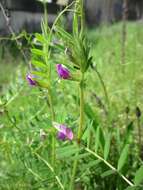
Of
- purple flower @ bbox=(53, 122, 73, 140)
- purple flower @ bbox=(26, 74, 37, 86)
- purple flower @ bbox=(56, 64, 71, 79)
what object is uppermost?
purple flower @ bbox=(56, 64, 71, 79)

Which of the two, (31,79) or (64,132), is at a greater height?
(31,79)

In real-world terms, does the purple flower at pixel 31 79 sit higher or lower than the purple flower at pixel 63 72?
lower

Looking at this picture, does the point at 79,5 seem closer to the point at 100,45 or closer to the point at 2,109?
the point at 2,109

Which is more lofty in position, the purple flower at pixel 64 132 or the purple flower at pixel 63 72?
the purple flower at pixel 63 72

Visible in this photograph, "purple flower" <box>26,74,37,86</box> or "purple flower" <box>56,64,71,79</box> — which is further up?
"purple flower" <box>56,64,71,79</box>

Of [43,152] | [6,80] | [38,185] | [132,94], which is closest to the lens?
[38,185]

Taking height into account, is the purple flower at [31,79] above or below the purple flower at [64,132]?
above

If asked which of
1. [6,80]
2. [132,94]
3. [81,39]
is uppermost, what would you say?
[81,39]

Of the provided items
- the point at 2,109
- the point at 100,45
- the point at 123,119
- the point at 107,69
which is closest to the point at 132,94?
the point at 123,119

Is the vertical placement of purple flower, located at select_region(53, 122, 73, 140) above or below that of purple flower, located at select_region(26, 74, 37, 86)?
below

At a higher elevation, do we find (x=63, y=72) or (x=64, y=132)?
(x=63, y=72)

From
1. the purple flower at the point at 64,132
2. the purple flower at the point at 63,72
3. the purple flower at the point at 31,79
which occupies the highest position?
the purple flower at the point at 63,72
